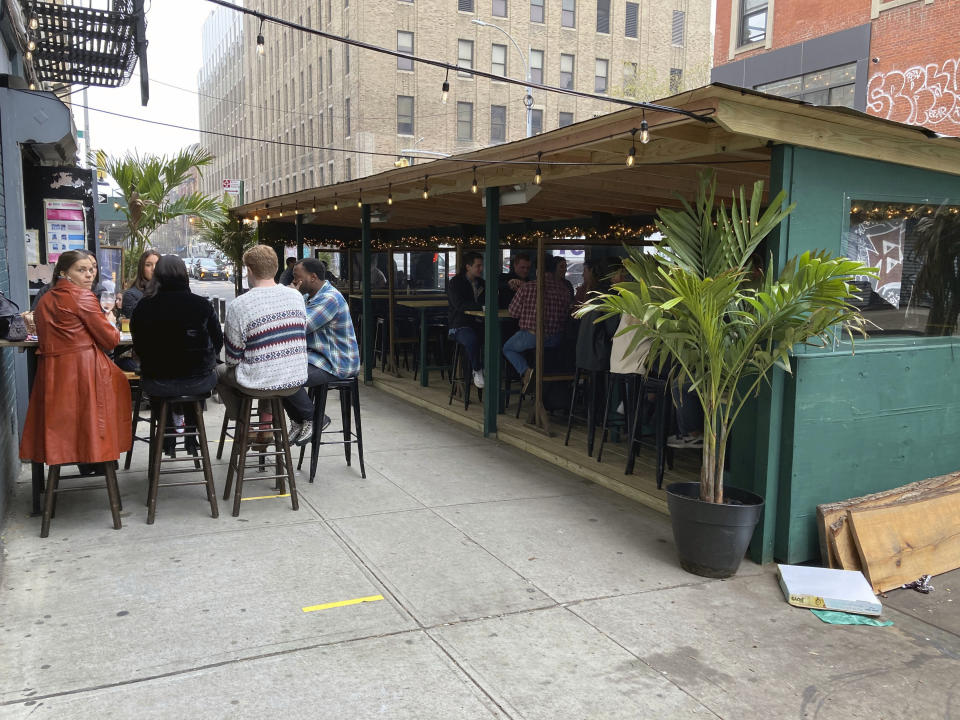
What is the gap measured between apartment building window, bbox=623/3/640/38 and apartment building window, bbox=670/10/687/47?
2.73 metres

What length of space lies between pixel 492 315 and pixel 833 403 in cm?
363

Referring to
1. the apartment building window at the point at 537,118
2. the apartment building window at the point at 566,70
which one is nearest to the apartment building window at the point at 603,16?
the apartment building window at the point at 566,70

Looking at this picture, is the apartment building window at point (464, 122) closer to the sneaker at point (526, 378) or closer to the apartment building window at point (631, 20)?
the apartment building window at point (631, 20)

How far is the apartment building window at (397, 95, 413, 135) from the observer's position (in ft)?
126

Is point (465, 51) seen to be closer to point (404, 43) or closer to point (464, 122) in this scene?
point (404, 43)

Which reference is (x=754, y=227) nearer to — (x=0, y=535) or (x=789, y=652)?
(x=789, y=652)

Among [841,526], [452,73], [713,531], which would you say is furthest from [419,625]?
[452,73]

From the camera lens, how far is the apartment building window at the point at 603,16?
43156 millimetres

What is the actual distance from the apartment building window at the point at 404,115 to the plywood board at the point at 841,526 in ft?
119

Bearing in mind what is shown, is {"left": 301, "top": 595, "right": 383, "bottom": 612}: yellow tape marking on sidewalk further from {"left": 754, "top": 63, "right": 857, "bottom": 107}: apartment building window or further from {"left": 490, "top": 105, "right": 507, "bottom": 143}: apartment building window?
{"left": 490, "top": 105, "right": 507, "bottom": 143}: apartment building window

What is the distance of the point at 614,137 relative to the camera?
493 cm

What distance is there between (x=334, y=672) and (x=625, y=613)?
1.46 metres

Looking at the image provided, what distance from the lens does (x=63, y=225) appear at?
26.1ft

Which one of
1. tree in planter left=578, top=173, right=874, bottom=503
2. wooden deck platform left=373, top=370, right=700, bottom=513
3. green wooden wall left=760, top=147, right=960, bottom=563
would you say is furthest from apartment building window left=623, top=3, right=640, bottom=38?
tree in planter left=578, top=173, right=874, bottom=503
